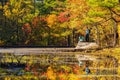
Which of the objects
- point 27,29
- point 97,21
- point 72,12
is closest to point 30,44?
point 27,29

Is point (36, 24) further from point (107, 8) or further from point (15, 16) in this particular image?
point (107, 8)

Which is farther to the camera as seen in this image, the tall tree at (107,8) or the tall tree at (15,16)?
the tall tree at (15,16)

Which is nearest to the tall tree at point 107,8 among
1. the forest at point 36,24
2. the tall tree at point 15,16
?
the forest at point 36,24

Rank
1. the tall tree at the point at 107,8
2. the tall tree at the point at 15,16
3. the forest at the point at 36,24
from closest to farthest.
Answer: the tall tree at the point at 107,8 → the forest at the point at 36,24 → the tall tree at the point at 15,16

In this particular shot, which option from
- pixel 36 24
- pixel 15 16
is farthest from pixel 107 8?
pixel 15 16

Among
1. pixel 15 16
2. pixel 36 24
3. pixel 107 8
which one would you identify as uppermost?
pixel 107 8

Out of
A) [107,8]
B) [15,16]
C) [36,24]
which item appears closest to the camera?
[107,8]

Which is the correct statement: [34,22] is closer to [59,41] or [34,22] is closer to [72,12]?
[59,41]

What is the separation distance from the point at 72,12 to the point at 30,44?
25.8ft

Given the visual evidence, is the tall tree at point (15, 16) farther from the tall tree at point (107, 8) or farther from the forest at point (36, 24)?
the tall tree at point (107, 8)

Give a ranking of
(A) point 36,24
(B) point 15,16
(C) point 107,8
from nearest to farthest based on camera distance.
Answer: (C) point 107,8
(A) point 36,24
(B) point 15,16

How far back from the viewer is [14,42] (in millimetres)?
41875

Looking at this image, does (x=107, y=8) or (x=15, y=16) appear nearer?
(x=107, y=8)

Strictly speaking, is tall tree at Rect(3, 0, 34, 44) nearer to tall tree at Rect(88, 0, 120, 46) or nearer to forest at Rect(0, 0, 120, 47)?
forest at Rect(0, 0, 120, 47)
